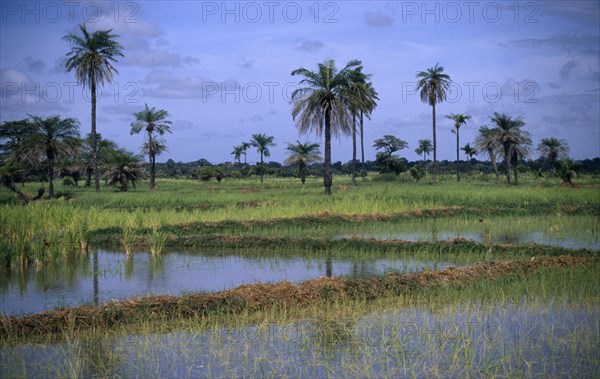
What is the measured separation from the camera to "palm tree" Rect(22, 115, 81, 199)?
35.8m

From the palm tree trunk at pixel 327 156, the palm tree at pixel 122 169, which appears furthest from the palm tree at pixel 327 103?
the palm tree at pixel 122 169

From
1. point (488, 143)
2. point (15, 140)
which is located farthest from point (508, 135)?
point (15, 140)

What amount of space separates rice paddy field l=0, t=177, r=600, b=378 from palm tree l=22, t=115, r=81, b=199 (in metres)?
19.3

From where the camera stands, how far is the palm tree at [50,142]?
3578cm

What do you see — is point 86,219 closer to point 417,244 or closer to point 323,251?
point 323,251

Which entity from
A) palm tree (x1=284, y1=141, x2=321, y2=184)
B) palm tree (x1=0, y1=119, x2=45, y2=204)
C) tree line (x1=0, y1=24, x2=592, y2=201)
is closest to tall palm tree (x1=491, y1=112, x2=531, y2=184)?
tree line (x1=0, y1=24, x2=592, y2=201)

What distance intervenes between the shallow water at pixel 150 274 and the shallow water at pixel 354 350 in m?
2.46

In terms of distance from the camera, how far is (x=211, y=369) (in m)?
6.18

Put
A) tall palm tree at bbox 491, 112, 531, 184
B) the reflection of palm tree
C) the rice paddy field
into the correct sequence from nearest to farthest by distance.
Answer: the rice paddy field → the reflection of palm tree → tall palm tree at bbox 491, 112, 531, 184

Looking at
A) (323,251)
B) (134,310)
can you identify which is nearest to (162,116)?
(323,251)

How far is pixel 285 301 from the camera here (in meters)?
8.95

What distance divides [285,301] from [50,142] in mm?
31780

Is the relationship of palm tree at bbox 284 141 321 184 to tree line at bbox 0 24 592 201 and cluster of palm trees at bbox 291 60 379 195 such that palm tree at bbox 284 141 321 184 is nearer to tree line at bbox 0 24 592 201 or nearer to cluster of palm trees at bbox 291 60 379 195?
tree line at bbox 0 24 592 201

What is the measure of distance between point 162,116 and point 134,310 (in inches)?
1780
